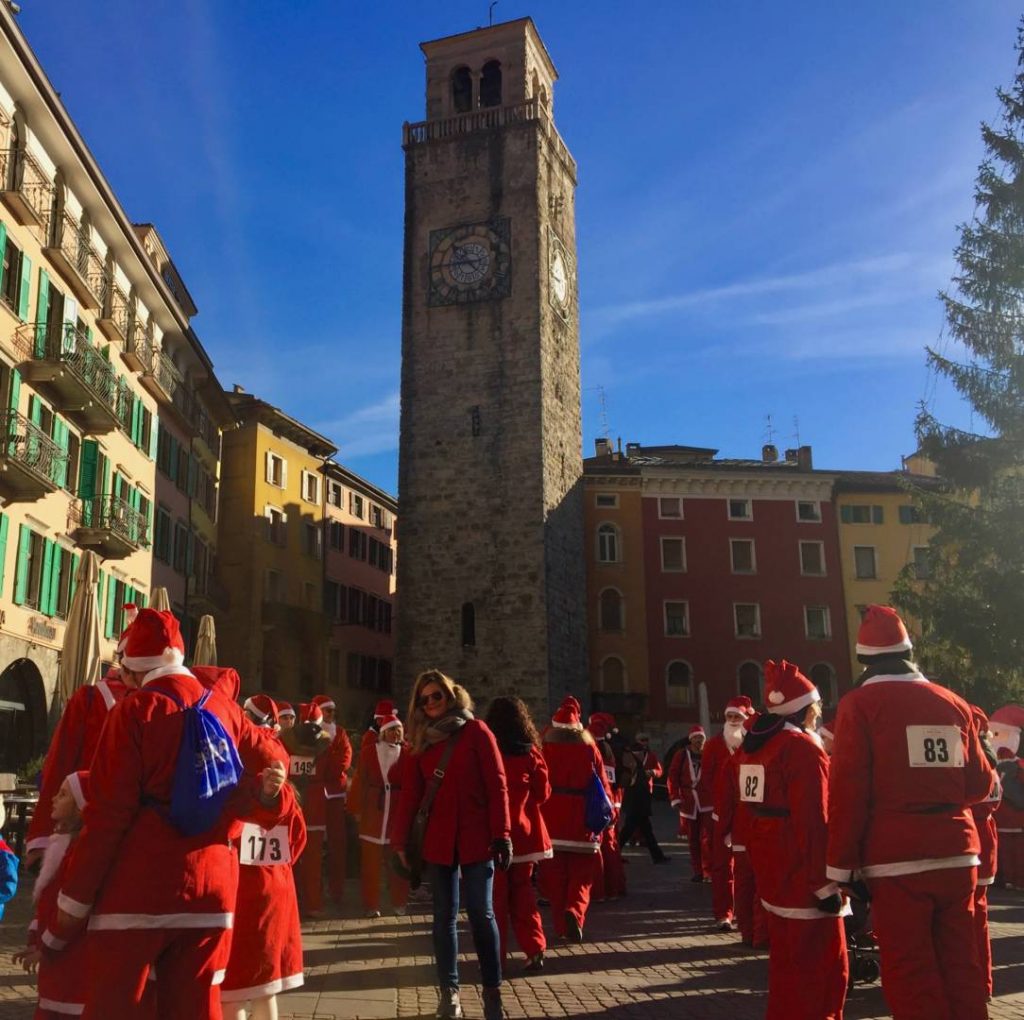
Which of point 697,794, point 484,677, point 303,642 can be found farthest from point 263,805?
point 303,642

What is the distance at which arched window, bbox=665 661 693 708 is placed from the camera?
4094cm

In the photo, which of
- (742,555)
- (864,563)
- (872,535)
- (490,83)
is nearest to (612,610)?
(742,555)

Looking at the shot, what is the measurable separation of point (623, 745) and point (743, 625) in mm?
26536

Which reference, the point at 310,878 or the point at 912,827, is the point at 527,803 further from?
the point at 912,827

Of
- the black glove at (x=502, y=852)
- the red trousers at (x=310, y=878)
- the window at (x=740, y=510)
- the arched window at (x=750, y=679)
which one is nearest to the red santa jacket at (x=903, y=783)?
the black glove at (x=502, y=852)

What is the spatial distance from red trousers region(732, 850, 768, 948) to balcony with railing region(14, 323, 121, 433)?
16.6m

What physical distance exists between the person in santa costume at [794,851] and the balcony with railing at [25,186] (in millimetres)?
17937

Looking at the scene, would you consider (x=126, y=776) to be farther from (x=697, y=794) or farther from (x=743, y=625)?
(x=743, y=625)

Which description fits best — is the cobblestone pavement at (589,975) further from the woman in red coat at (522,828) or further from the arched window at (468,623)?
the arched window at (468,623)

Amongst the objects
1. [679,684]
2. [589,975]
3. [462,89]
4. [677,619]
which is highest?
[462,89]

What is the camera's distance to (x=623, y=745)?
16578 mm

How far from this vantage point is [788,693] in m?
5.70

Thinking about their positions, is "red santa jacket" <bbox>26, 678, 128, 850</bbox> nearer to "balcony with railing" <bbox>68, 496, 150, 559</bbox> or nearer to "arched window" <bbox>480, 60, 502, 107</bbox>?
"balcony with railing" <bbox>68, 496, 150, 559</bbox>

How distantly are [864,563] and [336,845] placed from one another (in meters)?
35.4
